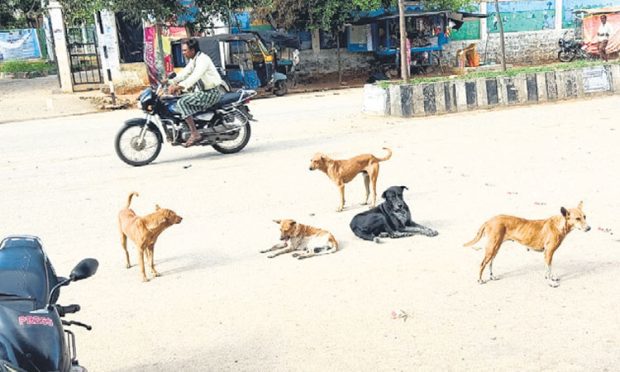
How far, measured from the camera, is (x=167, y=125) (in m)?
10.3

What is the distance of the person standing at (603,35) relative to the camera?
91.0ft

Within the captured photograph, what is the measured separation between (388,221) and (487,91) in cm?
943

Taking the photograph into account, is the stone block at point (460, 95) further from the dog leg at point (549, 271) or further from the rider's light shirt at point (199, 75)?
the dog leg at point (549, 271)

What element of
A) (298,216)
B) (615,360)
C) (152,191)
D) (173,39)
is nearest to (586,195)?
(298,216)

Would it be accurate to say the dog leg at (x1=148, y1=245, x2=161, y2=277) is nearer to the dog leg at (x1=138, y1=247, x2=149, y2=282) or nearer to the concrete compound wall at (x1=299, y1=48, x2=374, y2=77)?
the dog leg at (x1=138, y1=247, x2=149, y2=282)

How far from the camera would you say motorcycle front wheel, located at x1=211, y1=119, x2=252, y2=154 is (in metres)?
10.9

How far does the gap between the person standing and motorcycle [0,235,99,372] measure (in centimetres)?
2908

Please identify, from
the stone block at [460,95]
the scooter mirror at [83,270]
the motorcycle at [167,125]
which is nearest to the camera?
the scooter mirror at [83,270]

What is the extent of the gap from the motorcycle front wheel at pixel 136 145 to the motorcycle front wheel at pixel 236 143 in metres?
1.08

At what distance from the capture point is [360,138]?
11703 millimetres

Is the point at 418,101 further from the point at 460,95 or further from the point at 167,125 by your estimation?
the point at 167,125

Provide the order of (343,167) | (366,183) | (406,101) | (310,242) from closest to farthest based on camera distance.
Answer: (310,242)
(343,167)
(366,183)
(406,101)

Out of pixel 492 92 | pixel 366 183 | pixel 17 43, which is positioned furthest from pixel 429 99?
pixel 17 43

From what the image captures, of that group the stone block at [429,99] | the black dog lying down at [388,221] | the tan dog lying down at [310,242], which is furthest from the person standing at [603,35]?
the tan dog lying down at [310,242]
